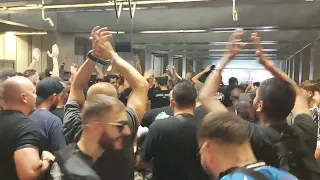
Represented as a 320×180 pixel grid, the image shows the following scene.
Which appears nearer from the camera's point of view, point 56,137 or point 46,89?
point 56,137

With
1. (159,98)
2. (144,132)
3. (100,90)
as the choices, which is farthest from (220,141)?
(159,98)

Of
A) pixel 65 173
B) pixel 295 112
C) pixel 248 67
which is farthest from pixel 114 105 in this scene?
pixel 248 67

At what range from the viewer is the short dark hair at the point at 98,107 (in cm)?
163

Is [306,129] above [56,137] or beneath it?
above

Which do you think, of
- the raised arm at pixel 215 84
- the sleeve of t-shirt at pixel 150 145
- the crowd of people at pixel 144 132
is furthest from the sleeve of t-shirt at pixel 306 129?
the sleeve of t-shirt at pixel 150 145

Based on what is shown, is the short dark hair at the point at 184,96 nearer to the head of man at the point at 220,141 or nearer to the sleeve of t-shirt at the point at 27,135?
the sleeve of t-shirt at the point at 27,135

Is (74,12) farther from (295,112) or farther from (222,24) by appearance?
(295,112)

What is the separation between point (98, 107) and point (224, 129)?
0.56 metres

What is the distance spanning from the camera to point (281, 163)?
2012mm

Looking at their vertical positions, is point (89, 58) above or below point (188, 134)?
above

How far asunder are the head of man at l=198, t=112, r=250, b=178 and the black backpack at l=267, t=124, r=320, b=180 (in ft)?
2.37

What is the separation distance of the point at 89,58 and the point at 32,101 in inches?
16.0

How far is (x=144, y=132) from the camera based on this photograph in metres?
2.84

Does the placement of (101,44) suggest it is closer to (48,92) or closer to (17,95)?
(17,95)
